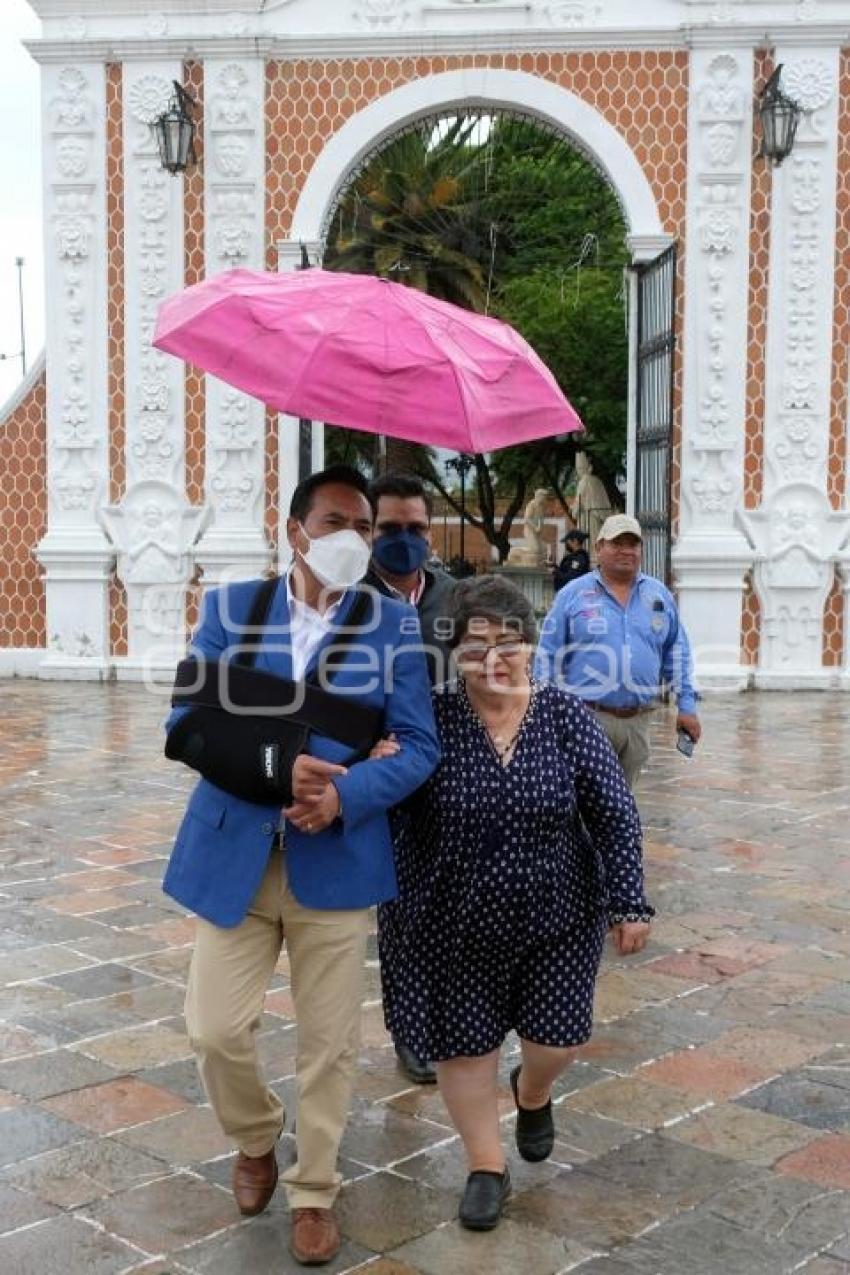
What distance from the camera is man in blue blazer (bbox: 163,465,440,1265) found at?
10.2ft

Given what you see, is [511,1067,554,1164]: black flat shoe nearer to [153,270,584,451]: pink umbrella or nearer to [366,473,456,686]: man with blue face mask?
[366,473,456,686]: man with blue face mask

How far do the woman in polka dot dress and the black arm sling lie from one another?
0.26 metres

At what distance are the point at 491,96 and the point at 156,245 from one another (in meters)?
2.93

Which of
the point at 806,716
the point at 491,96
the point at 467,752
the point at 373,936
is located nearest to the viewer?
the point at 467,752

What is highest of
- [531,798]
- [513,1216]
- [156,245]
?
[156,245]

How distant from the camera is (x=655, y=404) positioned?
12156 millimetres

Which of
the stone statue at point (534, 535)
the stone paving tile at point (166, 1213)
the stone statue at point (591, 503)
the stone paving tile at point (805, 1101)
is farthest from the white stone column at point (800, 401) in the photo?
the stone statue at point (534, 535)

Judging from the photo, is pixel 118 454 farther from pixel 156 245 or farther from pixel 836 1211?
pixel 836 1211

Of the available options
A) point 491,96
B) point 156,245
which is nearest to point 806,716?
point 491,96

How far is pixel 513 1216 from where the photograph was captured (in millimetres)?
3352

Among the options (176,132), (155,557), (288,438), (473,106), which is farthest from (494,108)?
(155,557)

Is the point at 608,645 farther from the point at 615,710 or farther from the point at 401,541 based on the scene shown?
the point at 401,541

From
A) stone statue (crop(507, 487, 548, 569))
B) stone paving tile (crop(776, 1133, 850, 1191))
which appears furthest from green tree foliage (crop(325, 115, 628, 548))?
stone paving tile (crop(776, 1133, 850, 1191))

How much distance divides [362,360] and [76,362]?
984cm
